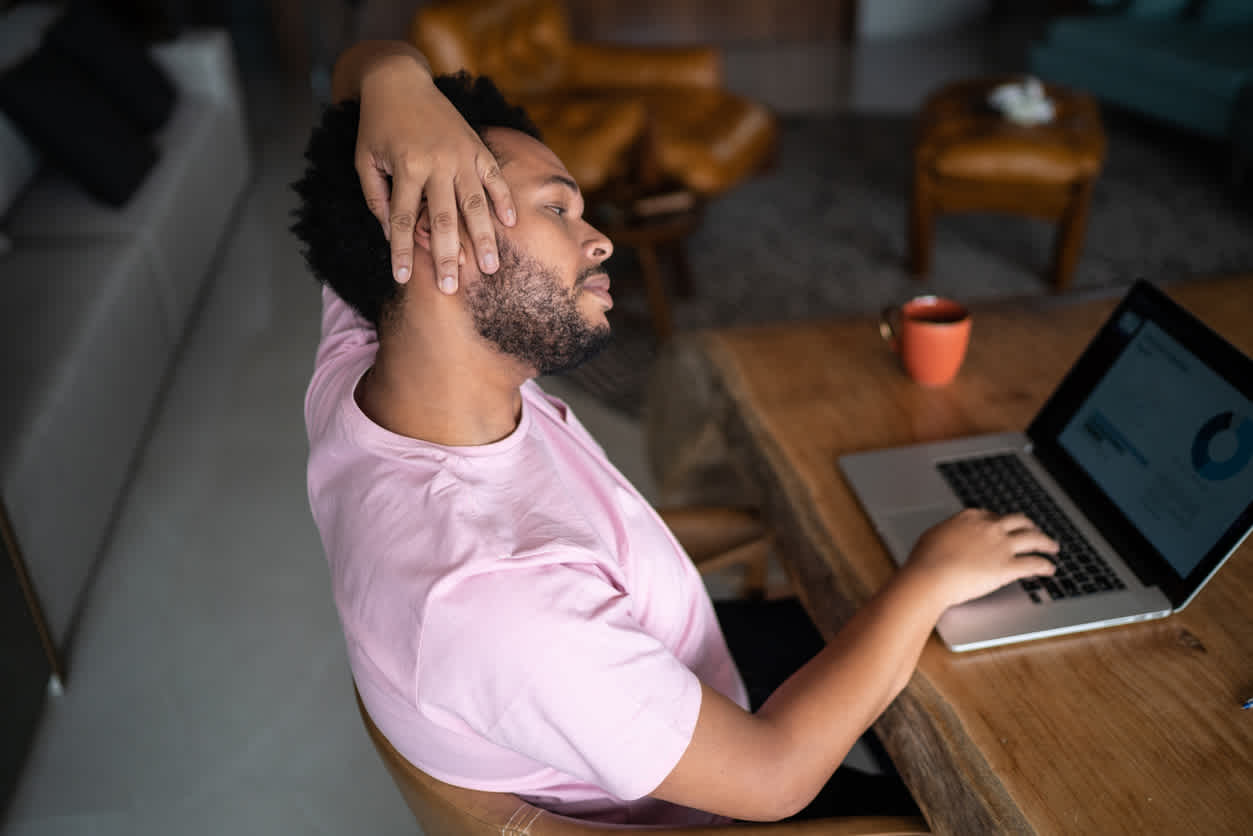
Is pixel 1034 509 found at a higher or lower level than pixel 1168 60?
higher

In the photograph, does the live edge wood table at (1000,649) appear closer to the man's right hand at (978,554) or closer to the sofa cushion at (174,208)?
the man's right hand at (978,554)

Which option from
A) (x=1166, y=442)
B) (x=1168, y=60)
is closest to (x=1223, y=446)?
(x=1166, y=442)

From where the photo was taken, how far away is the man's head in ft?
2.86

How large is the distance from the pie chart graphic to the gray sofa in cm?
196

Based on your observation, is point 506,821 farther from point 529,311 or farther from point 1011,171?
point 1011,171

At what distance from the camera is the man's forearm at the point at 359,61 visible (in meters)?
1.03

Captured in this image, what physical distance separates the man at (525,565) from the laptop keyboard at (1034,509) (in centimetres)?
5

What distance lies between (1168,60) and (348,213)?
166 inches

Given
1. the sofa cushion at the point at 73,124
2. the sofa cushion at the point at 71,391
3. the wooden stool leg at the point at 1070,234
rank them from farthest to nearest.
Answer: the wooden stool leg at the point at 1070,234 < the sofa cushion at the point at 73,124 < the sofa cushion at the point at 71,391

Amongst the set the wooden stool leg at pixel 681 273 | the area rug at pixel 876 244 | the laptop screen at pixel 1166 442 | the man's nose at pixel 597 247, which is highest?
the man's nose at pixel 597 247

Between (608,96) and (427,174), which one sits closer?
(427,174)

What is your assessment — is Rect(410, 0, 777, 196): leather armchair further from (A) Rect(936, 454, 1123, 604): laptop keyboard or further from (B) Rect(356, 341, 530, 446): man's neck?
(B) Rect(356, 341, 530, 446): man's neck

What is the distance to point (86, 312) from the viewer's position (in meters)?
2.43

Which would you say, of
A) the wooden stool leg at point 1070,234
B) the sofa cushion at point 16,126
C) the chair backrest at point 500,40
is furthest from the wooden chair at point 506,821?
the chair backrest at point 500,40
